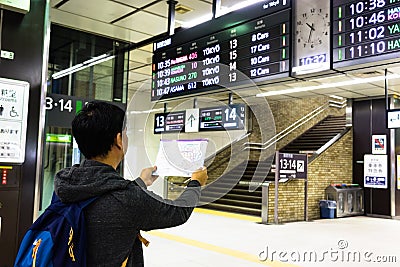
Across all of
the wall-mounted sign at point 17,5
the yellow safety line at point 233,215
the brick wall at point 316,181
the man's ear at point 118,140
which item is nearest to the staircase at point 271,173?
the yellow safety line at point 233,215

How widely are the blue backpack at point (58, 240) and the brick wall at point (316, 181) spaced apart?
686 centimetres

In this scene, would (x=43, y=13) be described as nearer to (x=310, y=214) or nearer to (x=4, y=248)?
(x=4, y=248)

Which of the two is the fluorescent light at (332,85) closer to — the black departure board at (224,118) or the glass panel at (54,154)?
the glass panel at (54,154)

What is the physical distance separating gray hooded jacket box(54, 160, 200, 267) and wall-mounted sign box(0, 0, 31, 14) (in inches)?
65.2

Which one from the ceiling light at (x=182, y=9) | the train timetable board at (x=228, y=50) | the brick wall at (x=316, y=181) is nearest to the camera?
the train timetable board at (x=228, y=50)

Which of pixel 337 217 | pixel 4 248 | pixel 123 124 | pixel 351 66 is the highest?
pixel 351 66

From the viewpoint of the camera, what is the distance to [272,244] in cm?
553

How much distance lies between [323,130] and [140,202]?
38.7 ft

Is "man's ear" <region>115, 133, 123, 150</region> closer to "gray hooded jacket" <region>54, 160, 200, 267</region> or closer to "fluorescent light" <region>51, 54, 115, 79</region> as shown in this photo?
"gray hooded jacket" <region>54, 160, 200, 267</region>

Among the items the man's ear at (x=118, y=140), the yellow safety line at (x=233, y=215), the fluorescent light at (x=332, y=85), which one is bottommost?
the yellow safety line at (x=233, y=215)

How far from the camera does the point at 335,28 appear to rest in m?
2.96

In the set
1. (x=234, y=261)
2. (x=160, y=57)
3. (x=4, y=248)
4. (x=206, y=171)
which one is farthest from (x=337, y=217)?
(x=206, y=171)

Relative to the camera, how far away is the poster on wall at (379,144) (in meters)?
9.24

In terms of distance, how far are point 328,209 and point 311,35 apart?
6.36 meters
